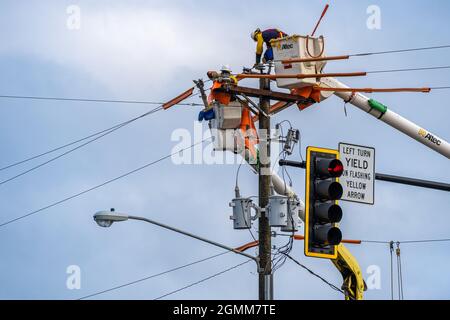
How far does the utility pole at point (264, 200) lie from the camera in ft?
84.5

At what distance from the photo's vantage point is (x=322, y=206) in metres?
17.8

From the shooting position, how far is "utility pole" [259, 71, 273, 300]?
25.8 m

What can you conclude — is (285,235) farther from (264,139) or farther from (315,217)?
(315,217)

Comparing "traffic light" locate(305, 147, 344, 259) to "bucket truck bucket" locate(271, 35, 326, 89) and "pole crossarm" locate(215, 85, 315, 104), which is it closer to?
"pole crossarm" locate(215, 85, 315, 104)

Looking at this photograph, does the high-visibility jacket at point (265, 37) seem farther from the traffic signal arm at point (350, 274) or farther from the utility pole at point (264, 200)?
the traffic signal arm at point (350, 274)

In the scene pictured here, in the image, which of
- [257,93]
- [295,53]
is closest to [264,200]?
[257,93]

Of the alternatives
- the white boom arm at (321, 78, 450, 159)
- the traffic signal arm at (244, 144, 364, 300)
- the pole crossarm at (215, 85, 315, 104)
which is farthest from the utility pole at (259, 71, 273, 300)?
the white boom arm at (321, 78, 450, 159)

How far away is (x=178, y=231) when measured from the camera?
22984mm

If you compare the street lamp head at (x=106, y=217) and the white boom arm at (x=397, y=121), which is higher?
the white boom arm at (x=397, y=121)

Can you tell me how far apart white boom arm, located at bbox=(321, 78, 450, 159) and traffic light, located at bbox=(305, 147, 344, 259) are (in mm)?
16444

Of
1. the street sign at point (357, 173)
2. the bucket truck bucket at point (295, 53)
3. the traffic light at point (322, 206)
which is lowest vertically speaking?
the traffic light at point (322, 206)

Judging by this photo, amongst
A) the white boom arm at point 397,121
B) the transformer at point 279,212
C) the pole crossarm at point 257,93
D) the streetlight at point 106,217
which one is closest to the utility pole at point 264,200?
the pole crossarm at point 257,93

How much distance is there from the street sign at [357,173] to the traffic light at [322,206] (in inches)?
56.4
